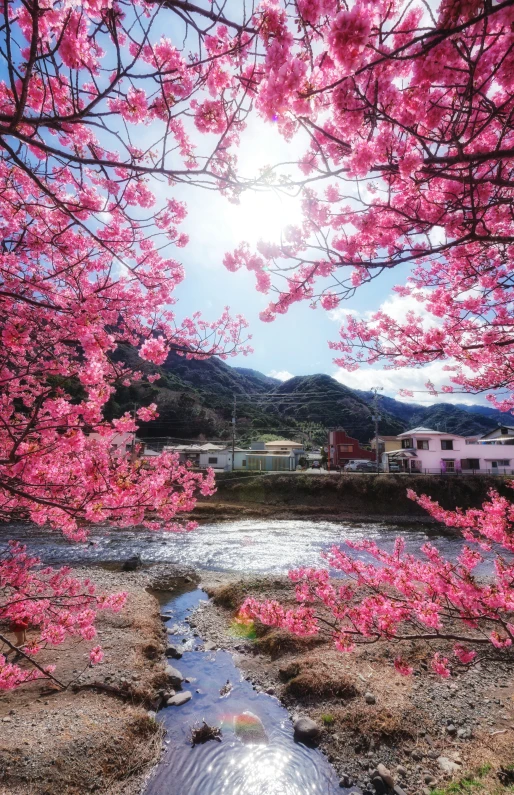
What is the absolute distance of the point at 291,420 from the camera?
80.7m

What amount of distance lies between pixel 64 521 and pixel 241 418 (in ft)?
235

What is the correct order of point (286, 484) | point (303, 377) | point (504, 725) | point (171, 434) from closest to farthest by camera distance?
point (504, 725), point (286, 484), point (171, 434), point (303, 377)

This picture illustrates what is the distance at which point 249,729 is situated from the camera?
596cm

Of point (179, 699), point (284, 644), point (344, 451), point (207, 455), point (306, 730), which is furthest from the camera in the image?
point (344, 451)

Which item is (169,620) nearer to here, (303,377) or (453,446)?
(453,446)

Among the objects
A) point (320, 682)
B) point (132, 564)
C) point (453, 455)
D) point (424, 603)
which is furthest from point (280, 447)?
point (424, 603)

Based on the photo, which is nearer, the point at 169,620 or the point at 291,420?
the point at 169,620

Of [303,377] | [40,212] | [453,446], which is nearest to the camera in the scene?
[40,212]

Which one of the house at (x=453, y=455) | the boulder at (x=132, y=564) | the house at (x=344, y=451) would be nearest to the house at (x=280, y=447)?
the house at (x=344, y=451)

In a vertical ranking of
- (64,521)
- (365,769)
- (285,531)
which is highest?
(64,521)

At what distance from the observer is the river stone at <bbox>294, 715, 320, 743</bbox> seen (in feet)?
18.5

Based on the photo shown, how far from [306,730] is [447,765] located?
1.93 metres

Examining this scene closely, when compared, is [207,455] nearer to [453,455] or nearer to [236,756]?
[453,455]

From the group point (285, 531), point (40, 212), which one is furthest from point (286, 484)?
point (40, 212)
